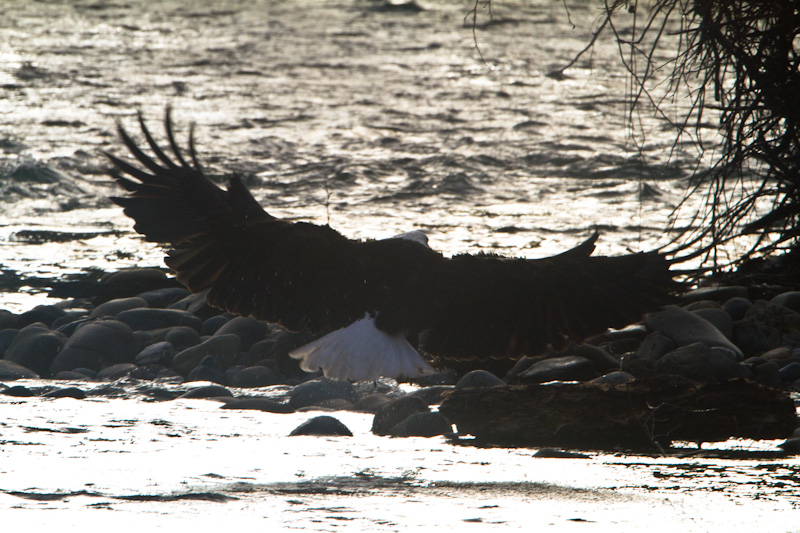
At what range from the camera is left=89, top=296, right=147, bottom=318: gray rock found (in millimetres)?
5922

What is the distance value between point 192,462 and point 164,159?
138 cm

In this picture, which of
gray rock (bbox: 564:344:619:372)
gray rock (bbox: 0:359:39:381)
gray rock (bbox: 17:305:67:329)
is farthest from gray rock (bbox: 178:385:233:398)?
gray rock (bbox: 564:344:619:372)

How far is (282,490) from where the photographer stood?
138 inches

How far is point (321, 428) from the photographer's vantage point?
13.9 ft

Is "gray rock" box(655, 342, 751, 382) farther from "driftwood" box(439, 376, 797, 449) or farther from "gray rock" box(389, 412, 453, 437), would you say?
"gray rock" box(389, 412, 453, 437)

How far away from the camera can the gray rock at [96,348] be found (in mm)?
5281

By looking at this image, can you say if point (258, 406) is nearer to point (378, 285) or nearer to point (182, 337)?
point (378, 285)

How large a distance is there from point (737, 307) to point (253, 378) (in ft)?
7.68

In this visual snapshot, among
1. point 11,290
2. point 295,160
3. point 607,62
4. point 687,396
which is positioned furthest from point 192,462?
point 607,62

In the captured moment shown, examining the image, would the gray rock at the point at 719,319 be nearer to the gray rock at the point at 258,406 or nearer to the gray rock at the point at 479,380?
the gray rock at the point at 479,380

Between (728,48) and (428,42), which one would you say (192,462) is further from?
(428,42)

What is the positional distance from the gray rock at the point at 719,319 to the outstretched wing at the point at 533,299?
111 centimetres

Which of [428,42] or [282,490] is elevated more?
[428,42]

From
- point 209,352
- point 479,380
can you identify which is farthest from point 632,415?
point 209,352
